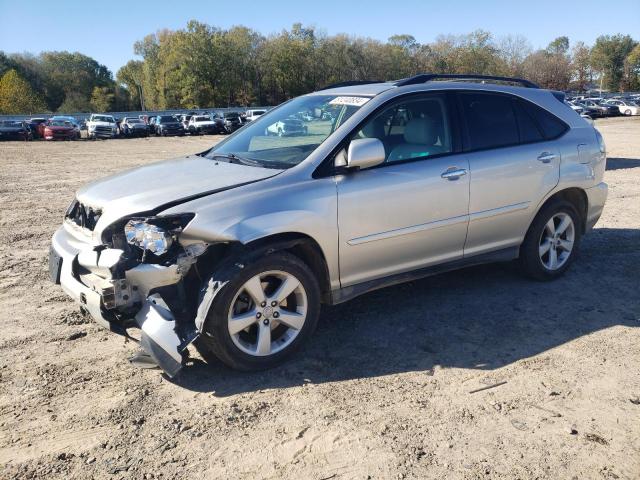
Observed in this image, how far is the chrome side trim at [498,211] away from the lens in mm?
4629

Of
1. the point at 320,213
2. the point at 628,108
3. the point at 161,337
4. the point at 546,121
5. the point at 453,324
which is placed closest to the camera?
the point at 161,337

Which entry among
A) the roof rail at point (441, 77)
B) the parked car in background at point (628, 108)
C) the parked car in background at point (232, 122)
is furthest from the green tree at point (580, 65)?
the roof rail at point (441, 77)

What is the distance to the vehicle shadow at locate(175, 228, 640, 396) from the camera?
147 inches

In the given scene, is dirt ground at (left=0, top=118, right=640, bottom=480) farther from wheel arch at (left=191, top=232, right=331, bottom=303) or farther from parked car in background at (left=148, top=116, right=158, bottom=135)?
parked car in background at (left=148, top=116, right=158, bottom=135)

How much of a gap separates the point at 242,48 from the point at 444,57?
31.6 metres

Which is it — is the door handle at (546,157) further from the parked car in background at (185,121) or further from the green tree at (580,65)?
the green tree at (580,65)

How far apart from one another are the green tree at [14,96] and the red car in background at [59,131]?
44498 millimetres

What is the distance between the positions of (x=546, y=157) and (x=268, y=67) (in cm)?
8675

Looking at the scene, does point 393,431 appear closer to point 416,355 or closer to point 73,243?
point 416,355

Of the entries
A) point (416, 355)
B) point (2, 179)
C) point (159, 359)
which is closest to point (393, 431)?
point (416, 355)

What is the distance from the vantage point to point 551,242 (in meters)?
5.31

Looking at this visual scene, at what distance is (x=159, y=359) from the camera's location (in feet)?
11.0

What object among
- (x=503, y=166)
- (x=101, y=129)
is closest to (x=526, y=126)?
(x=503, y=166)

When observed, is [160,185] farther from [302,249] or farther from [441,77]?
[441,77]
